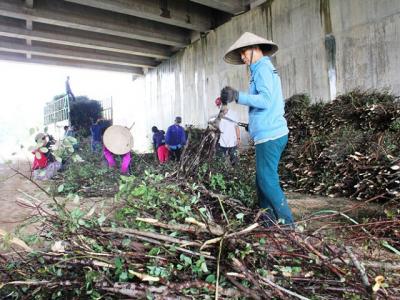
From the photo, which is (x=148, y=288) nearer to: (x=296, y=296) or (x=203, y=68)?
(x=296, y=296)

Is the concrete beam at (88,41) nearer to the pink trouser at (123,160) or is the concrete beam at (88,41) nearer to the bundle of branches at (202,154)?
the pink trouser at (123,160)

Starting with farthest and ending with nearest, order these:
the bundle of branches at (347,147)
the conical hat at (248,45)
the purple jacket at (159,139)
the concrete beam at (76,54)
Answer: the concrete beam at (76,54) < the purple jacket at (159,139) < the bundle of branches at (347,147) < the conical hat at (248,45)

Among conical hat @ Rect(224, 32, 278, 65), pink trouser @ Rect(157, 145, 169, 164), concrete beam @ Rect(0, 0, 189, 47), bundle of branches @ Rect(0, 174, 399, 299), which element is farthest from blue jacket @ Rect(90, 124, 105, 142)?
bundle of branches @ Rect(0, 174, 399, 299)

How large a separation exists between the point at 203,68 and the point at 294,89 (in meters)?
4.75

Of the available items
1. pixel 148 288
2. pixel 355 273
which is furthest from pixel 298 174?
pixel 148 288

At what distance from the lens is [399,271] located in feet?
6.61

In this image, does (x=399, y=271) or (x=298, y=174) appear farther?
(x=298, y=174)

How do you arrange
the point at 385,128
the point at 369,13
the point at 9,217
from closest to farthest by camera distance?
the point at 9,217, the point at 385,128, the point at 369,13

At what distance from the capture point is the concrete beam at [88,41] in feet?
38.3

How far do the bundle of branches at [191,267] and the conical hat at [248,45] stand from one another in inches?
74.2

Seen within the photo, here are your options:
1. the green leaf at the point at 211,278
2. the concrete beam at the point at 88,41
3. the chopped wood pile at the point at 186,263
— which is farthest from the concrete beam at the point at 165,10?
the green leaf at the point at 211,278

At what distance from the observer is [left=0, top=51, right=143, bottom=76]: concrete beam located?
14.6m

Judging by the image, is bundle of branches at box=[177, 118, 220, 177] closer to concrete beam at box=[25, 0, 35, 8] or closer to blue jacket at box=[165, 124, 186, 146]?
blue jacket at box=[165, 124, 186, 146]

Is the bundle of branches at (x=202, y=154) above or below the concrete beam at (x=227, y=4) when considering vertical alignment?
below
